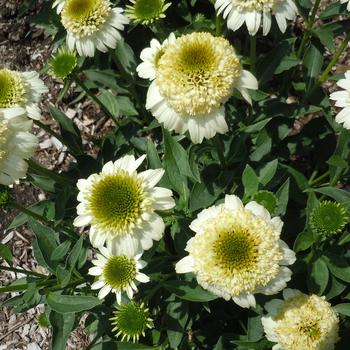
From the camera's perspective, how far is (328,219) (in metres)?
2.08

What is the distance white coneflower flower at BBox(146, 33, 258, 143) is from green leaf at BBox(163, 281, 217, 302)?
0.72 metres

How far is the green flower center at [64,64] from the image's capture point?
2.69 meters

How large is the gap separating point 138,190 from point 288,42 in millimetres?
1372

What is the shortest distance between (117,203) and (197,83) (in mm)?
587

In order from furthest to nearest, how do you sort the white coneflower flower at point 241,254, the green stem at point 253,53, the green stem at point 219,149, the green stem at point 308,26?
the green stem at point 308,26, the green stem at point 253,53, the green stem at point 219,149, the white coneflower flower at point 241,254

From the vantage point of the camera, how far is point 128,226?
198cm

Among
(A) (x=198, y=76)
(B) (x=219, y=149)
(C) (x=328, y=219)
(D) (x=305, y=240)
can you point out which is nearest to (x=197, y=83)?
(A) (x=198, y=76)

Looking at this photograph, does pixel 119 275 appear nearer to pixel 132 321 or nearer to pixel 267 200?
pixel 132 321

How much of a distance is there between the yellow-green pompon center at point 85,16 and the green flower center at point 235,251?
4.68 ft

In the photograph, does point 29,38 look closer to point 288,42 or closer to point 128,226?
point 288,42

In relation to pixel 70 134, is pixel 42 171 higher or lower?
higher

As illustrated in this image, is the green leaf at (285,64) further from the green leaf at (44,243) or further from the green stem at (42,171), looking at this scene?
the green leaf at (44,243)

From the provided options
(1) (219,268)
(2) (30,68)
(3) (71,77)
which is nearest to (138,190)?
(1) (219,268)

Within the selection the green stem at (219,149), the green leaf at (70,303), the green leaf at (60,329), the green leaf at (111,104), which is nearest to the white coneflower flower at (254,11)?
the green stem at (219,149)
